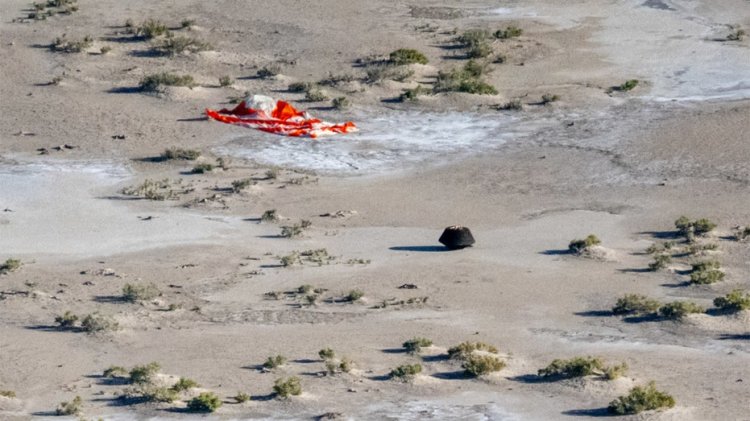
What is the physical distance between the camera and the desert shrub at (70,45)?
153ft

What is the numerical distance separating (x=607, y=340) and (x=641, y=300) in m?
1.59

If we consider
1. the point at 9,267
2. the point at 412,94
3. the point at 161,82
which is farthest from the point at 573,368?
the point at 161,82

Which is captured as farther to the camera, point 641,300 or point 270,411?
point 641,300

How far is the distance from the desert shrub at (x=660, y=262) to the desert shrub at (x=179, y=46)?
56.9ft

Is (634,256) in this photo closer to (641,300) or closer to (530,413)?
(641,300)

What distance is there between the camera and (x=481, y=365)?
88.8ft

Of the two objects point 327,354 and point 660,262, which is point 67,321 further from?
point 660,262

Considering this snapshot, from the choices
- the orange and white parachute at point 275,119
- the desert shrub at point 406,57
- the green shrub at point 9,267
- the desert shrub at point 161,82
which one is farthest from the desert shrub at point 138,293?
the desert shrub at point 406,57

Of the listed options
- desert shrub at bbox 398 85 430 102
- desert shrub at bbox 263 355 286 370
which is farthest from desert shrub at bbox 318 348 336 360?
desert shrub at bbox 398 85 430 102

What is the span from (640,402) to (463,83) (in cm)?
1952

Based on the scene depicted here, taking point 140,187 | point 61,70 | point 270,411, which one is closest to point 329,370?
point 270,411

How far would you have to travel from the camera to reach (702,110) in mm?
41938

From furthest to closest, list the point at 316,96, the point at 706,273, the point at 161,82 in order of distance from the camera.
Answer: the point at 161,82 → the point at 316,96 → the point at 706,273

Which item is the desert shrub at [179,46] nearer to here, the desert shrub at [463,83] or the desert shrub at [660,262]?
the desert shrub at [463,83]
